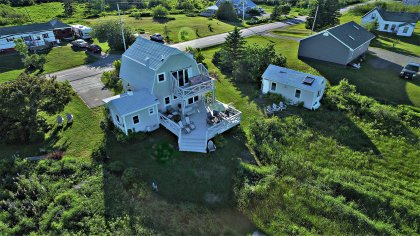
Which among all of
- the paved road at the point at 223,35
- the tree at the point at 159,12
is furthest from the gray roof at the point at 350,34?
the tree at the point at 159,12

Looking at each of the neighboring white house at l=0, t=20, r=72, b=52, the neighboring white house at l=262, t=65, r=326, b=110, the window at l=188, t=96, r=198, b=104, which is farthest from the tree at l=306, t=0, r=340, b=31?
the neighboring white house at l=0, t=20, r=72, b=52

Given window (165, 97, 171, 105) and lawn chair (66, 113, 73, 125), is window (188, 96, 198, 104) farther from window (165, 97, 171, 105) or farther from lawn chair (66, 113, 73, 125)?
lawn chair (66, 113, 73, 125)

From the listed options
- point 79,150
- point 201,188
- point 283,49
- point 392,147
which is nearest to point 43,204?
point 79,150

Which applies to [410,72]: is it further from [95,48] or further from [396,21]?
[95,48]

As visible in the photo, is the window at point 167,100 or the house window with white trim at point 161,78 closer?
the house window with white trim at point 161,78

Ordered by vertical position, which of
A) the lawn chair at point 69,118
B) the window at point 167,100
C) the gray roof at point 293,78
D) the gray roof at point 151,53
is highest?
the gray roof at point 151,53

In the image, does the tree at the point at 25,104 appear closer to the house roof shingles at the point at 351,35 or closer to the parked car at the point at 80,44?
the parked car at the point at 80,44

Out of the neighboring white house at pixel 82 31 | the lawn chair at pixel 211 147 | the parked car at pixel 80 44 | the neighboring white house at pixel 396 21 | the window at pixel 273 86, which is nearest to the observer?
the lawn chair at pixel 211 147
